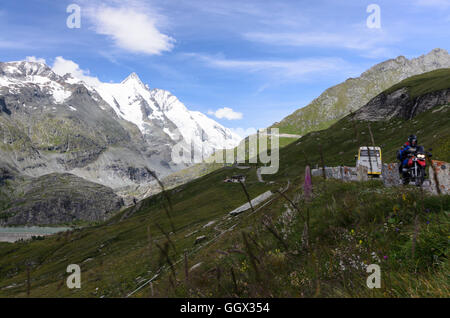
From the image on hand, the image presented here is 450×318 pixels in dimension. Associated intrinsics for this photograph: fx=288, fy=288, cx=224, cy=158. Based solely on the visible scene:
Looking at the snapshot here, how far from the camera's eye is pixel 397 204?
801 cm

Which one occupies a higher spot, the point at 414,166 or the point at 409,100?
the point at 409,100

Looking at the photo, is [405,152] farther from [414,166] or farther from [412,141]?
[414,166]

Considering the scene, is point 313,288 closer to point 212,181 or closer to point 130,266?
point 130,266

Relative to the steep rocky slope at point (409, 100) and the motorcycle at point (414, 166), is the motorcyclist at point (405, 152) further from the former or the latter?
the steep rocky slope at point (409, 100)

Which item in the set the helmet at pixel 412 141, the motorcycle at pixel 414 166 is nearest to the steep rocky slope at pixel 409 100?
the helmet at pixel 412 141

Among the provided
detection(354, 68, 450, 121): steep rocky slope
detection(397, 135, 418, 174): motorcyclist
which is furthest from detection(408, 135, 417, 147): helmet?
detection(354, 68, 450, 121): steep rocky slope

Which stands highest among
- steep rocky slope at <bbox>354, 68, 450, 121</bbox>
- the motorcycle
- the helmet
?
steep rocky slope at <bbox>354, 68, 450, 121</bbox>

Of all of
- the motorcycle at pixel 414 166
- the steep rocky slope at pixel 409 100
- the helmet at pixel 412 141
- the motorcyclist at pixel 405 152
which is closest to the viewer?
the motorcycle at pixel 414 166

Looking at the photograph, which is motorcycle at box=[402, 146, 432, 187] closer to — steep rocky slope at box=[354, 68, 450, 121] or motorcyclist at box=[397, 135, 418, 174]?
motorcyclist at box=[397, 135, 418, 174]

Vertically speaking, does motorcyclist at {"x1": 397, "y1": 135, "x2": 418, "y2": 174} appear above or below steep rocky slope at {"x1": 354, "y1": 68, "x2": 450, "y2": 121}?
below

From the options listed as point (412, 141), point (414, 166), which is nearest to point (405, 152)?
point (412, 141)

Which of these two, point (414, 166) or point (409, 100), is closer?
point (414, 166)

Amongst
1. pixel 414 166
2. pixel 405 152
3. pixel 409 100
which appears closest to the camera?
pixel 414 166
